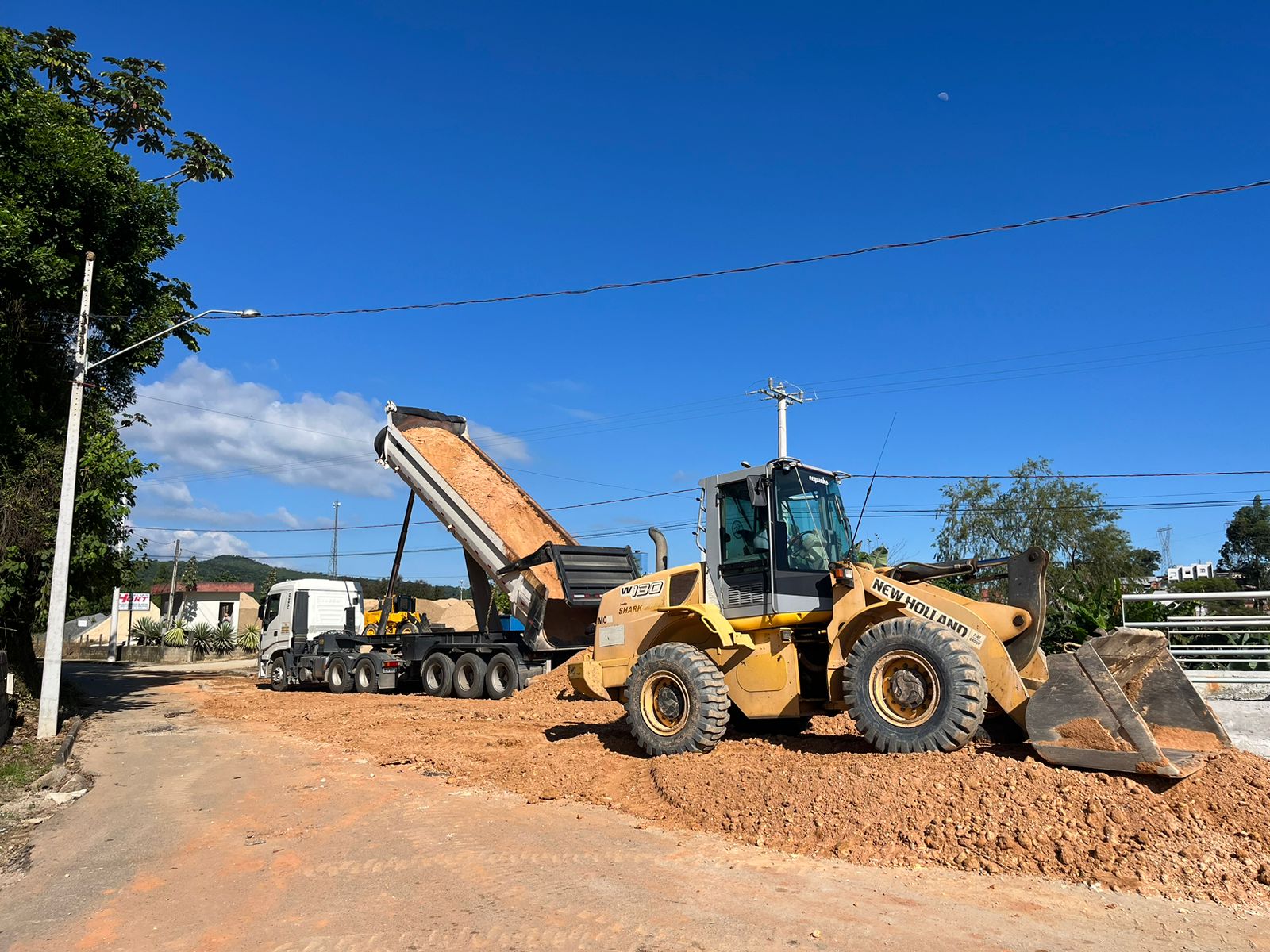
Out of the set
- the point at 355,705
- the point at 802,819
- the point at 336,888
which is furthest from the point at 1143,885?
the point at 355,705

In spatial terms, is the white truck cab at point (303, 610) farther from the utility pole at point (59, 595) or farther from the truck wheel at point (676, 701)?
the truck wheel at point (676, 701)

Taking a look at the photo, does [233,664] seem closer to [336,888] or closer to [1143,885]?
[336,888]

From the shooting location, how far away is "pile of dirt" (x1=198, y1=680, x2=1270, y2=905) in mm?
5578

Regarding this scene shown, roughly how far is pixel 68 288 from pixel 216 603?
174 feet

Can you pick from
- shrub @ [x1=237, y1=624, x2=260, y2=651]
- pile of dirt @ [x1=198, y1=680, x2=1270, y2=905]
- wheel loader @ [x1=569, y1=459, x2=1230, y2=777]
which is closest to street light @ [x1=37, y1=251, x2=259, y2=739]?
pile of dirt @ [x1=198, y1=680, x2=1270, y2=905]

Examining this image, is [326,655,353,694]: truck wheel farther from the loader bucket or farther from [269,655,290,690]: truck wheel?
the loader bucket

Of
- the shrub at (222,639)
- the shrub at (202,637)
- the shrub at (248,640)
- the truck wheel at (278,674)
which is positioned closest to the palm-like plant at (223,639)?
the shrub at (222,639)

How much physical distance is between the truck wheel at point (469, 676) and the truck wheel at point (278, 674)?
6.58 m

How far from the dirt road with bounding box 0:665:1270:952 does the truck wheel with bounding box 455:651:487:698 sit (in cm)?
939

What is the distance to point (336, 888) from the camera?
5754 mm

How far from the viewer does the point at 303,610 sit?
23.7 metres

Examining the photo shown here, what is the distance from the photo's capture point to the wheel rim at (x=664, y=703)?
359 inches

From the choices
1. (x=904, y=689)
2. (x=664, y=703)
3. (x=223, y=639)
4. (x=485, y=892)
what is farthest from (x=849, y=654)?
(x=223, y=639)

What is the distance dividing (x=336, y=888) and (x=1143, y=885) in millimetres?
4900
